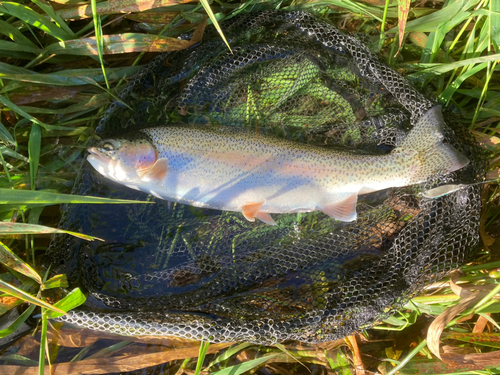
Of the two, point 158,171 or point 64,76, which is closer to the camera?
point 158,171

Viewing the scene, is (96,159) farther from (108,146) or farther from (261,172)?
(261,172)

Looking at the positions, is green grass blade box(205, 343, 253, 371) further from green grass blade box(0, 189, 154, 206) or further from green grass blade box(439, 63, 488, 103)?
green grass blade box(439, 63, 488, 103)

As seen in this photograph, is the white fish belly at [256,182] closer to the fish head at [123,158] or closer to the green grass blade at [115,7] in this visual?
the fish head at [123,158]

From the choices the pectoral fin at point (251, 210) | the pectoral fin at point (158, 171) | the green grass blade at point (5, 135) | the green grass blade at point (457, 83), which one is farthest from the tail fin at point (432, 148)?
the green grass blade at point (5, 135)

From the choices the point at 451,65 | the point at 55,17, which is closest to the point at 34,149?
the point at 55,17

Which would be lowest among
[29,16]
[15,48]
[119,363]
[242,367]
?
[119,363]

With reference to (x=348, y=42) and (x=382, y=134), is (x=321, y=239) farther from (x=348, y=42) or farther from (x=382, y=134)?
(x=348, y=42)
